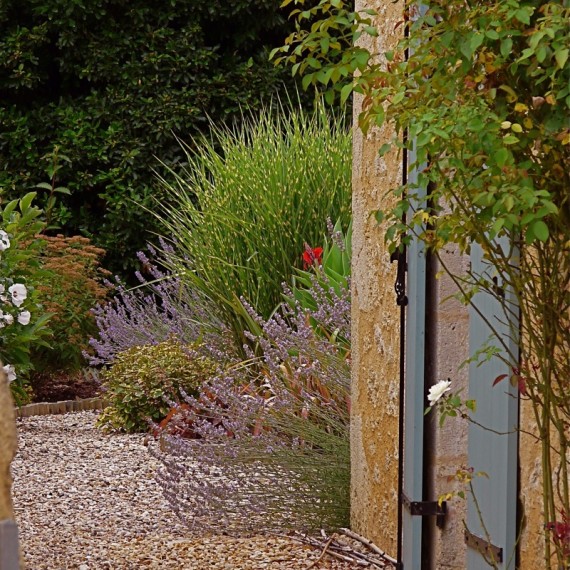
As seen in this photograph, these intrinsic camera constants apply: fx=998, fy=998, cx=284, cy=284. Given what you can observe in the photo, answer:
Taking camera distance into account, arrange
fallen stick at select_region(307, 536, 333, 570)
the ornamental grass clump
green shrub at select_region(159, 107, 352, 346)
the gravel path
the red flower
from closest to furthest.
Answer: fallen stick at select_region(307, 536, 333, 570)
the gravel path
the ornamental grass clump
the red flower
green shrub at select_region(159, 107, 352, 346)

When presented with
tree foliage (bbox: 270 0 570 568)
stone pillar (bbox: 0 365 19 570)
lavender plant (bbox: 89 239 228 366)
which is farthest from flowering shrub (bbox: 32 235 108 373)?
stone pillar (bbox: 0 365 19 570)

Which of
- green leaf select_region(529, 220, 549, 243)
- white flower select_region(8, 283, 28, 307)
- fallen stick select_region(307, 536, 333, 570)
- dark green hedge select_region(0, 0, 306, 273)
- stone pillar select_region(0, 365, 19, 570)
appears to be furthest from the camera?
dark green hedge select_region(0, 0, 306, 273)

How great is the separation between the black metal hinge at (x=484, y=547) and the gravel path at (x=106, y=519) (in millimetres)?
775

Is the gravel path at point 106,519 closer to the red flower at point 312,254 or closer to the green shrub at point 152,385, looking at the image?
the green shrub at point 152,385

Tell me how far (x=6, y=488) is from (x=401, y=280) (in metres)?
2.37

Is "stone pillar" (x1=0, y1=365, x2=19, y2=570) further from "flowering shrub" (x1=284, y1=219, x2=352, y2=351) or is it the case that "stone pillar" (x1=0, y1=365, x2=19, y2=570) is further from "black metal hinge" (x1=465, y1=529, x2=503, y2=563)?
"flowering shrub" (x1=284, y1=219, x2=352, y2=351)

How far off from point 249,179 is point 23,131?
10.6ft

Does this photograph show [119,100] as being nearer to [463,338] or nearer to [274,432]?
[274,432]

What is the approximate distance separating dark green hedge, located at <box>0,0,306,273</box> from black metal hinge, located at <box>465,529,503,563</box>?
6217 mm

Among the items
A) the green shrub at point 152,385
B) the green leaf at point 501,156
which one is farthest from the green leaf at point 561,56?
the green shrub at point 152,385

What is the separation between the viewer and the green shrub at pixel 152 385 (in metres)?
5.99

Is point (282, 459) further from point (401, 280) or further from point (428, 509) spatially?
point (401, 280)

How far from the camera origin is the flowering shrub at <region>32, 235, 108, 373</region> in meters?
7.29

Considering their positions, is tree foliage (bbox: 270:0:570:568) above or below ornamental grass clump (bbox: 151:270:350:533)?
above
